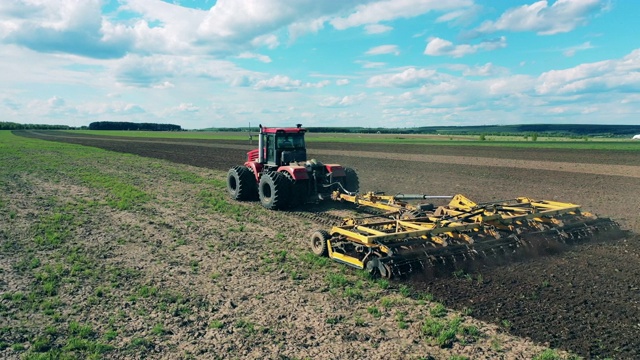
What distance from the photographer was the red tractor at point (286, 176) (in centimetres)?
1366

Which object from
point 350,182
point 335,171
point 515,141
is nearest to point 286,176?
point 335,171

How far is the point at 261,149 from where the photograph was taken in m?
15.0

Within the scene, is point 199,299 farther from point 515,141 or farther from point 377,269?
point 515,141

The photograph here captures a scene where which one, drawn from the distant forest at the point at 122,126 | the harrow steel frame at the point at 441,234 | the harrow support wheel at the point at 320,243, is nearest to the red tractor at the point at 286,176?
the harrow steel frame at the point at 441,234

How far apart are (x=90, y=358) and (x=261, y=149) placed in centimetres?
1015

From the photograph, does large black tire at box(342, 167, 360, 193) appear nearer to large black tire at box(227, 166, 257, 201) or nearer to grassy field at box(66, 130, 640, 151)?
large black tire at box(227, 166, 257, 201)

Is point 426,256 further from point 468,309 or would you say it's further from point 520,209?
point 520,209

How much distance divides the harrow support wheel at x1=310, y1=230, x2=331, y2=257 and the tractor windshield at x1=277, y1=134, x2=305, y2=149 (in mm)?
5748

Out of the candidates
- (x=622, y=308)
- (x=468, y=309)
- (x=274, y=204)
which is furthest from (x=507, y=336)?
(x=274, y=204)

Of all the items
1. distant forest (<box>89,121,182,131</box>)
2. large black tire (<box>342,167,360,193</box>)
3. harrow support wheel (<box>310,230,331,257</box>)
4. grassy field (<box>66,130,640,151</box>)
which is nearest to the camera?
harrow support wheel (<box>310,230,331,257</box>)

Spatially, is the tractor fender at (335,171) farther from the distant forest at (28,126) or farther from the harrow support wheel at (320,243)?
the distant forest at (28,126)

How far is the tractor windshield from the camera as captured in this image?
1460cm

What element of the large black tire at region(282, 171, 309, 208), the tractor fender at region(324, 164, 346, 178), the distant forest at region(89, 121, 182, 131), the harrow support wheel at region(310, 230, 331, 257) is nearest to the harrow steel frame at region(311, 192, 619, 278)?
the harrow support wheel at region(310, 230, 331, 257)

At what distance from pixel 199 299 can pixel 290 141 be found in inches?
327
